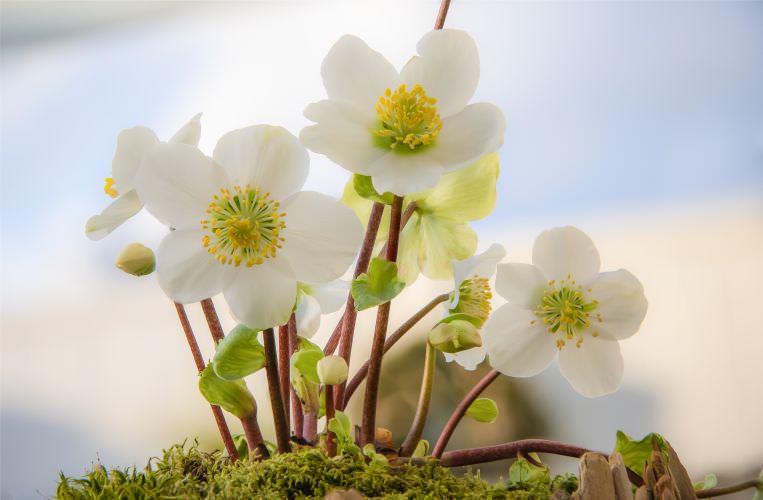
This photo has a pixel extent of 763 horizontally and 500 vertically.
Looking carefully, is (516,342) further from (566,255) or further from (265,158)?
(265,158)

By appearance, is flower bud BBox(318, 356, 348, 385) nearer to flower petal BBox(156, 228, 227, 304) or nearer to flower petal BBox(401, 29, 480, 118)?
flower petal BBox(156, 228, 227, 304)

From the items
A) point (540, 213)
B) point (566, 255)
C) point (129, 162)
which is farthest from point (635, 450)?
point (540, 213)

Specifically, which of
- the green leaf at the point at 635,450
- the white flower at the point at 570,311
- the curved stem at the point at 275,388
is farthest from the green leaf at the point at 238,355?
the green leaf at the point at 635,450

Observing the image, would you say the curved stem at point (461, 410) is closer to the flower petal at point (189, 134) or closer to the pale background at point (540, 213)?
the flower petal at point (189, 134)

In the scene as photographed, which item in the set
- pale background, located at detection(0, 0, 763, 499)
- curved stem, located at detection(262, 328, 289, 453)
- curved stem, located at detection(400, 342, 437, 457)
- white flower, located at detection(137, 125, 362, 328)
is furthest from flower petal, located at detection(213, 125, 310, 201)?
pale background, located at detection(0, 0, 763, 499)

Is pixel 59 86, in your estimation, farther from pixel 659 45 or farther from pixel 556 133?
pixel 659 45

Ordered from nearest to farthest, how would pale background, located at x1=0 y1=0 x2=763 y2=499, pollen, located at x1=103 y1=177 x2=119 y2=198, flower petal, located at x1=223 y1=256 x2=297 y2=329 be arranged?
flower petal, located at x1=223 y1=256 x2=297 y2=329, pollen, located at x1=103 y1=177 x2=119 y2=198, pale background, located at x1=0 y1=0 x2=763 y2=499
